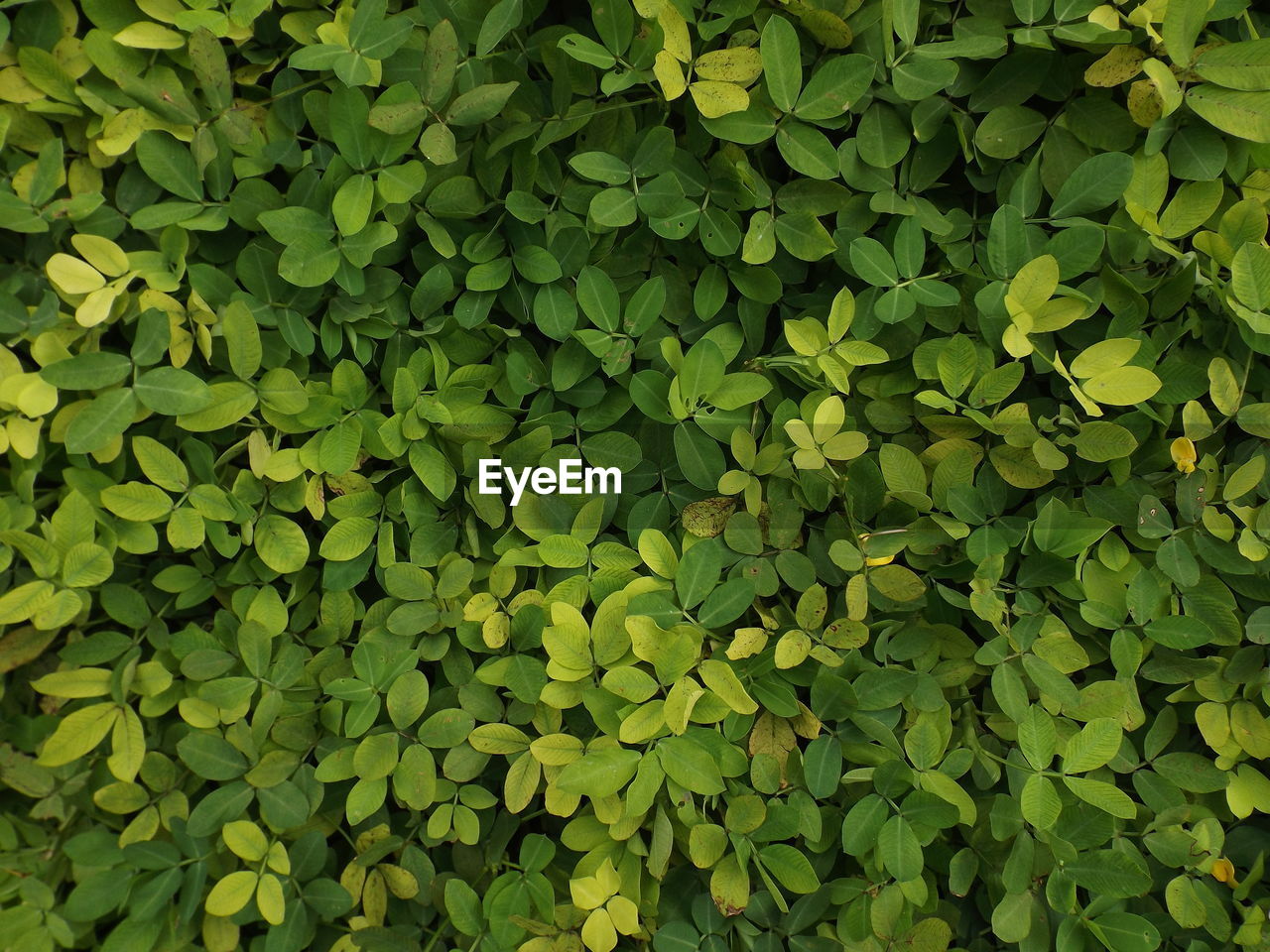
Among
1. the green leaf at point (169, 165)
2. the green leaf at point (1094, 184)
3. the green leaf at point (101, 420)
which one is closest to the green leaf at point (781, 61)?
the green leaf at point (1094, 184)

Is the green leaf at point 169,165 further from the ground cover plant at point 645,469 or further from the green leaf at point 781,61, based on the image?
the green leaf at point 781,61

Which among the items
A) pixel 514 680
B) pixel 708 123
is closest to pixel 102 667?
pixel 514 680

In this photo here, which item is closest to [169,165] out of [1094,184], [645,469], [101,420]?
[101,420]

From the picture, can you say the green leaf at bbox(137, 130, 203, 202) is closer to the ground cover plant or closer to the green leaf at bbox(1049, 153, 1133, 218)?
the ground cover plant

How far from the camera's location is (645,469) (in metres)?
1.36

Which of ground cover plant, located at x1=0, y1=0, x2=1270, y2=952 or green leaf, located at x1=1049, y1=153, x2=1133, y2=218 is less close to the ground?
green leaf, located at x1=1049, y1=153, x2=1133, y2=218

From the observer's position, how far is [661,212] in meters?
1.24

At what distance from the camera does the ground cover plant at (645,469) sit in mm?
1205

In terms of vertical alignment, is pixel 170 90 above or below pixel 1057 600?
above

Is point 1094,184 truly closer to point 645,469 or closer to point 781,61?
point 781,61

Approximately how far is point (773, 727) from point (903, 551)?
332mm

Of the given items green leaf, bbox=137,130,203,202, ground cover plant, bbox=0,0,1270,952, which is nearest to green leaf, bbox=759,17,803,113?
ground cover plant, bbox=0,0,1270,952

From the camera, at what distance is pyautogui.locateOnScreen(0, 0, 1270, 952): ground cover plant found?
3.95 ft

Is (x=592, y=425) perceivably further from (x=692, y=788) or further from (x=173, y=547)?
(x=173, y=547)
